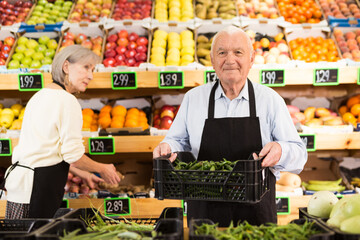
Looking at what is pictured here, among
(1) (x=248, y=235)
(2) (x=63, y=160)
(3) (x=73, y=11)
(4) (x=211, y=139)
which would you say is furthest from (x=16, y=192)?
(3) (x=73, y=11)

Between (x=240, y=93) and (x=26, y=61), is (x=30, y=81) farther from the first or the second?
(x=240, y=93)

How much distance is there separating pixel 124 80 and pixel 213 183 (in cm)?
178

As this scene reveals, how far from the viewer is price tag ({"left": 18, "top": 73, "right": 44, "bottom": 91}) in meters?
3.16

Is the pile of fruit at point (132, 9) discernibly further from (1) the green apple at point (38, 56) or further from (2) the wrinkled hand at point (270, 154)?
(2) the wrinkled hand at point (270, 154)

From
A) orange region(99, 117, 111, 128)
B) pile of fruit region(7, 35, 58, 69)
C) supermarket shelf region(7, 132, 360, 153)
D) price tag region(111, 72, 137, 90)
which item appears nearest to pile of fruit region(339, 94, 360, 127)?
supermarket shelf region(7, 132, 360, 153)

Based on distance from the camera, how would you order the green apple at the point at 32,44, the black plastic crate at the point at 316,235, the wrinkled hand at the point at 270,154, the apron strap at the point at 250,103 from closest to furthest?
1. the black plastic crate at the point at 316,235
2. the wrinkled hand at the point at 270,154
3. the apron strap at the point at 250,103
4. the green apple at the point at 32,44

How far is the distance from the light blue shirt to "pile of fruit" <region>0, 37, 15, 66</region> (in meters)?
2.20

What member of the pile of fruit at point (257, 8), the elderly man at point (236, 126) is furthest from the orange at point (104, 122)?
the pile of fruit at point (257, 8)

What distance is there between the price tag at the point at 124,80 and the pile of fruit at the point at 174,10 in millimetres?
1073

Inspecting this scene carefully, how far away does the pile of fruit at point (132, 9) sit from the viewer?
4070 mm

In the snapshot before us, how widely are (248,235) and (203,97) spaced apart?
1.15 metres

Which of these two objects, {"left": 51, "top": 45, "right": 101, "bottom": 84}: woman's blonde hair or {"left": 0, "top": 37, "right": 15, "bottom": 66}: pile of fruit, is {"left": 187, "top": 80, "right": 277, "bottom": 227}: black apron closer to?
{"left": 51, "top": 45, "right": 101, "bottom": 84}: woman's blonde hair

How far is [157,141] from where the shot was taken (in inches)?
124

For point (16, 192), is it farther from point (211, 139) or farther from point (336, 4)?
point (336, 4)
